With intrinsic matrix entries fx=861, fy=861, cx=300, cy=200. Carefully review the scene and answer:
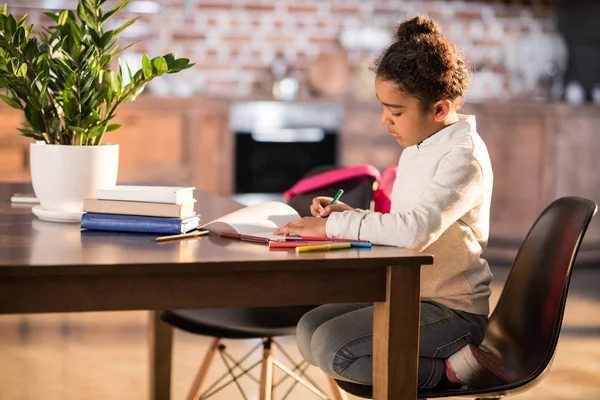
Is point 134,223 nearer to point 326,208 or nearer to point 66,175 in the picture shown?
point 66,175

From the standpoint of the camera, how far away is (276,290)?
1433mm

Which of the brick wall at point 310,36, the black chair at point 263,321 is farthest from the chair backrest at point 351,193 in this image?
the brick wall at point 310,36

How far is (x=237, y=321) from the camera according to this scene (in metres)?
2.15

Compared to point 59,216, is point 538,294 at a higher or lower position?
lower

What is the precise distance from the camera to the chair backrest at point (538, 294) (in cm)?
170

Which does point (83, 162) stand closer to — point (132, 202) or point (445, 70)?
point (132, 202)

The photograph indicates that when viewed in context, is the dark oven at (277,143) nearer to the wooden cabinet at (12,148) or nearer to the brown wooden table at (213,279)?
the wooden cabinet at (12,148)

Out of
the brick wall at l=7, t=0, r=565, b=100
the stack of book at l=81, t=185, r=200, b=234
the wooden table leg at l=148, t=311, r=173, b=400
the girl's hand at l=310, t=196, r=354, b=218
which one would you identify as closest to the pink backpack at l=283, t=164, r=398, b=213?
the girl's hand at l=310, t=196, r=354, b=218

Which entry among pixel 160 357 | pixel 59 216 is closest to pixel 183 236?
pixel 59 216

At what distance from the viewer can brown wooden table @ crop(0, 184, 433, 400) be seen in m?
1.34

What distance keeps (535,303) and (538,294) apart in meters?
0.02

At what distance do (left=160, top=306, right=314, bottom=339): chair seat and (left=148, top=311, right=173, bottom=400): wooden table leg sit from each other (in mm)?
195

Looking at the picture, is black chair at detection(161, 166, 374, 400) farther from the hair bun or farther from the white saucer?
the hair bun

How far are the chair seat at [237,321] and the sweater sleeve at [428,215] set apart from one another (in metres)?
0.57
